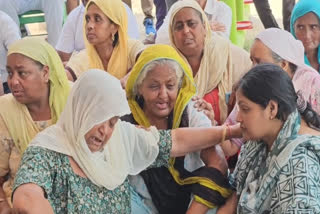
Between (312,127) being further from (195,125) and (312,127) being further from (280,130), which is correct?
(195,125)

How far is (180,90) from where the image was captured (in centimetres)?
254

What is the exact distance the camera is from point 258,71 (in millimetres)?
2006

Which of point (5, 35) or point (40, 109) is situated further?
point (5, 35)

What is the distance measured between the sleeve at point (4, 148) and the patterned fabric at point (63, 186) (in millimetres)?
472

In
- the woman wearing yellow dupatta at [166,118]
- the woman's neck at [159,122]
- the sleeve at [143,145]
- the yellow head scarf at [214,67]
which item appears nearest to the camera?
the sleeve at [143,145]

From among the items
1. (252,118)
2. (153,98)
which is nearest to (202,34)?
(153,98)

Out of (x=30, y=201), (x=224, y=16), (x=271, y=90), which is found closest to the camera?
(x=30, y=201)

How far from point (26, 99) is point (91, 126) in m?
0.65

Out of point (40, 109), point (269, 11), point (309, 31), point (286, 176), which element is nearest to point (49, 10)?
point (269, 11)

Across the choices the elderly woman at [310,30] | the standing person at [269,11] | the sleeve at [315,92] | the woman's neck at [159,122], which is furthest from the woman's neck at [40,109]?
the standing person at [269,11]

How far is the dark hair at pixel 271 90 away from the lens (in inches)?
76.8

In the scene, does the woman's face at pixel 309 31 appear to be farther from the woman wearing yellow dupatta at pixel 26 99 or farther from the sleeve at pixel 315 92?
the woman wearing yellow dupatta at pixel 26 99

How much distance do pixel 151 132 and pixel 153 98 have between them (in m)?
0.22

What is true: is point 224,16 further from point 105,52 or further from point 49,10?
point 49,10
